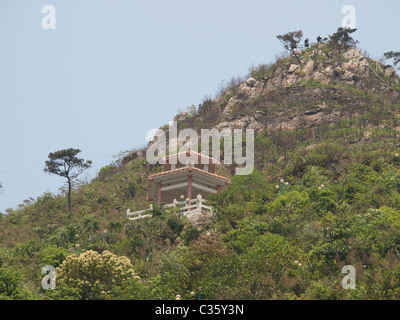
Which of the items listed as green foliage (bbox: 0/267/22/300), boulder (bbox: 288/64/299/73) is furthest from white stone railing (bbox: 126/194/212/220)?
boulder (bbox: 288/64/299/73)

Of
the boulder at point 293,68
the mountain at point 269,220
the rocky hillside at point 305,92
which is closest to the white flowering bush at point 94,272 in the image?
the mountain at point 269,220

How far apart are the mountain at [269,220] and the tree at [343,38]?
433 centimetres

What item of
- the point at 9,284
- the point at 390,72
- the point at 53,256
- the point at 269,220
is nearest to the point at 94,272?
the point at 9,284

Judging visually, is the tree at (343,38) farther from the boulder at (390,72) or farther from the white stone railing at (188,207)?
the white stone railing at (188,207)

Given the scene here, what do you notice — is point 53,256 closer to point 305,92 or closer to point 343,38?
point 305,92

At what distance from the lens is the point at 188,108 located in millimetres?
85375

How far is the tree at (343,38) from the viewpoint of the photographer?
82562 millimetres

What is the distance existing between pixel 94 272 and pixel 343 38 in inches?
1971

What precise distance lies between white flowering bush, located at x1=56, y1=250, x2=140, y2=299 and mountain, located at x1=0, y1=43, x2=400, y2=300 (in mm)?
72

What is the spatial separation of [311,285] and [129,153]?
42328mm
